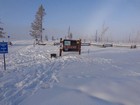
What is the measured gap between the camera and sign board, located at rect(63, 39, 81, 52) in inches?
860

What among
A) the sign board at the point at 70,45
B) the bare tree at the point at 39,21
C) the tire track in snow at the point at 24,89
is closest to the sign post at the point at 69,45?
the sign board at the point at 70,45

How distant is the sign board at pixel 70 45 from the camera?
2184 centimetres

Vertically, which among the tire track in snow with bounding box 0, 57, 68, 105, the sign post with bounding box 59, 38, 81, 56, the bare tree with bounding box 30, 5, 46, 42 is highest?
the bare tree with bounding box 30, 5, 46, 42

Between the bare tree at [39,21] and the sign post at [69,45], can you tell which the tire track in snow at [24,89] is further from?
the bare tree at [39,21]

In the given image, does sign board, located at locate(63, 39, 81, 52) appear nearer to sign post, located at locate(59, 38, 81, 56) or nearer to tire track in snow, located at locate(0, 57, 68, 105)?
sign post, located at locate(59, 38, 81, 56)

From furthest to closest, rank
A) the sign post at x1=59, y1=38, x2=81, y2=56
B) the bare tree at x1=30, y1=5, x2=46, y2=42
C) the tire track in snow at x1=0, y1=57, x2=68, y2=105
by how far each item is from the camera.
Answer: the bare tree at x1=30, y1=5, x2=46, y2=42, the sign post at x1=59, y1=38, x2=81, y2=56, the tire track in snow at x1=0, y1=57, x2=68, y2=105

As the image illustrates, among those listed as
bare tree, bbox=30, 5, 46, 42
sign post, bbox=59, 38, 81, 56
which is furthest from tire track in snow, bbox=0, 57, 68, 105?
bare tree, bbox=30, 5, 46, 42

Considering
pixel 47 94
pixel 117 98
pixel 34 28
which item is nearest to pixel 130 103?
pixel 117 98

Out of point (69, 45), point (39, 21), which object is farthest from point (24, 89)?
point (39, 21)

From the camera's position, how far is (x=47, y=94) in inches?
276

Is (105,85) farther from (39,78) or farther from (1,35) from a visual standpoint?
(1,35)

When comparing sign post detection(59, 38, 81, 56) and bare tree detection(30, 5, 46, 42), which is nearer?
→ sign post detection(59, 38, 81, 56)

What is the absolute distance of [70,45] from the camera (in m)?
22.2

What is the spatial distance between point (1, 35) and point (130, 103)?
5103 cm
